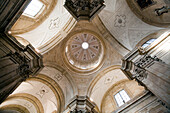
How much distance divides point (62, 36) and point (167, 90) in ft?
26.8

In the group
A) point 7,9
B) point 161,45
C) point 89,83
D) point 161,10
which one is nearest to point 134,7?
point 161,10

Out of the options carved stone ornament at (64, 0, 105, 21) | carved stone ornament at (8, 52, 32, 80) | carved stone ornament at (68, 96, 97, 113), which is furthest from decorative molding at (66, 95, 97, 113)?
carved stone ornament at (64, 0, 105, 21)

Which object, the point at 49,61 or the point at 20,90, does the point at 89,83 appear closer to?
the point at 49,61

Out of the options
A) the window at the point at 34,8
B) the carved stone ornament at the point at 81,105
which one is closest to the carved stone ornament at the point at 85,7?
the window at the point at 34,8

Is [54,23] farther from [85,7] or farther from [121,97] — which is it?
[121,97]

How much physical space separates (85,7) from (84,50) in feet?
32.4

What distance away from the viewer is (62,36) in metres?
10.4

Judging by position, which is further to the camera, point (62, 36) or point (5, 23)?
point (62, 36)

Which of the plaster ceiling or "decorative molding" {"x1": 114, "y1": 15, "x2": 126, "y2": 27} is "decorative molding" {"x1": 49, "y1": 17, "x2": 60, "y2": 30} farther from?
"decorative molding" {"x1": 114, "y1": 15, "x2": 126, "y2": 27}

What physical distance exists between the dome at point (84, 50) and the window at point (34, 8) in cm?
494

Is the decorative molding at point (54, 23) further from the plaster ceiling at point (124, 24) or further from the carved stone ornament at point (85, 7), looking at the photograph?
the plaster ceiling at point (124, 24)

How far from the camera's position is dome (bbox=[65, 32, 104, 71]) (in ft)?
46.2

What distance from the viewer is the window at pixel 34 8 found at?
30.8 ft

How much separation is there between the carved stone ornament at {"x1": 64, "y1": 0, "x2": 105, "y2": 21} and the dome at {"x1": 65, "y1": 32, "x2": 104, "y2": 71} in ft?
23.0
